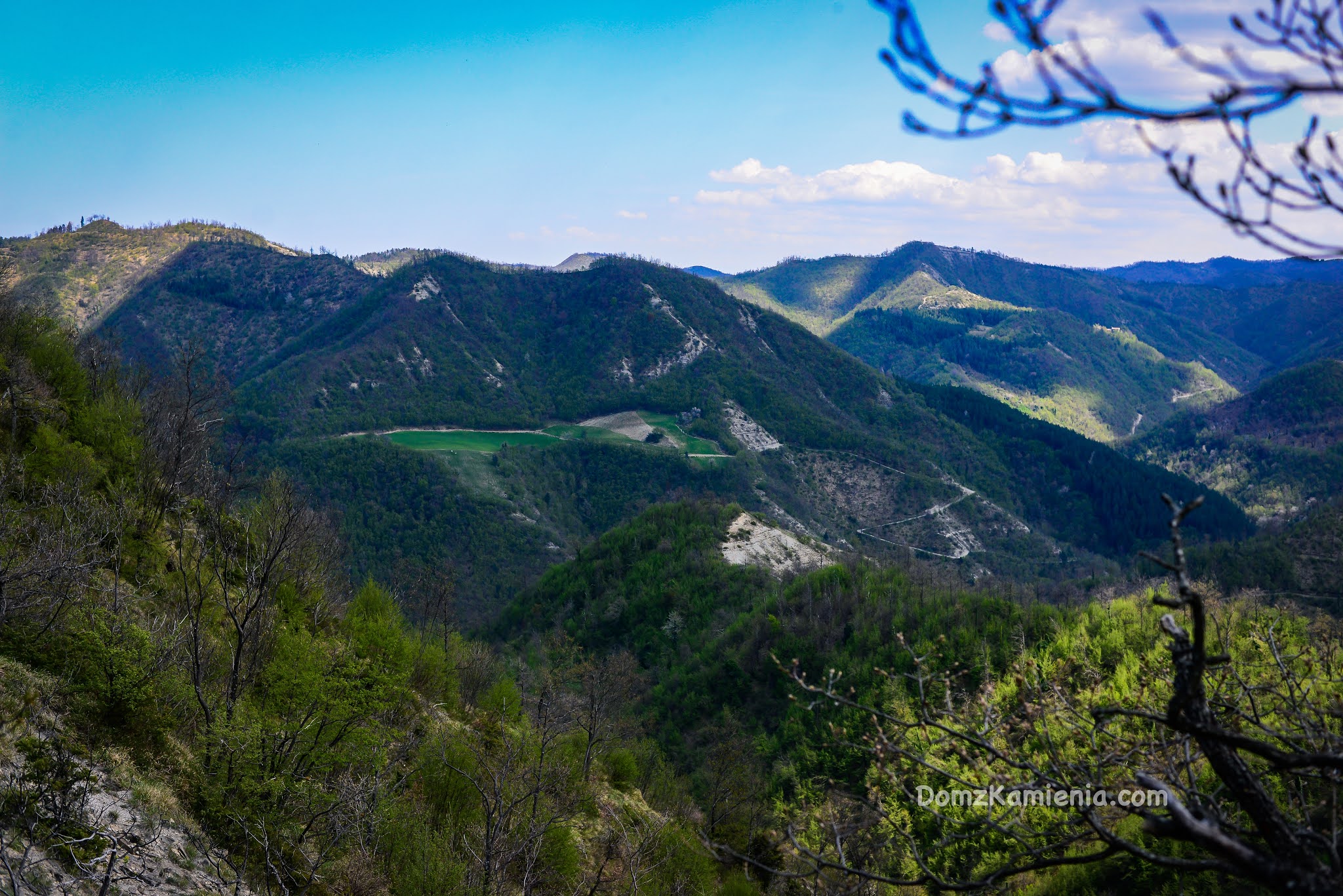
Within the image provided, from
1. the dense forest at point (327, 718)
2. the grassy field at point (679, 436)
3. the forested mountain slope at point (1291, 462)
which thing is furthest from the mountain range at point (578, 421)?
the dense forest at point (327, 718)

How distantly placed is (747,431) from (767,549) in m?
74.6

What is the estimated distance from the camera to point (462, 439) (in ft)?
455

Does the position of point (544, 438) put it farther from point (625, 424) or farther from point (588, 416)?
point (625, 424)

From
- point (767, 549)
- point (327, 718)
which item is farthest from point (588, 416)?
point (327, 718)

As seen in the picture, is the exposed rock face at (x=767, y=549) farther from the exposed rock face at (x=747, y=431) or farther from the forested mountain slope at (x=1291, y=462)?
the forested mountain slope at (x=1291, y=462)

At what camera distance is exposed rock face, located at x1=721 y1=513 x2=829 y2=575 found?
250 feet

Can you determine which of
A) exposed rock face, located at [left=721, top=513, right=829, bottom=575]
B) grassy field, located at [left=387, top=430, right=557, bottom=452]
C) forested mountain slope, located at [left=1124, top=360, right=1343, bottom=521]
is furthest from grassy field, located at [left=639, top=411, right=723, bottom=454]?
forested mountain slope, located at [left=1124, top=360, right=1343, bottom=521]

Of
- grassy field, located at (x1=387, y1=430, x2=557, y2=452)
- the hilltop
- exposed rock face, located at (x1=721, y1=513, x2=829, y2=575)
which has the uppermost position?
the hilltop

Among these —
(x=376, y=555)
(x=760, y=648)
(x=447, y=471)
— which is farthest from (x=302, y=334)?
(x=760, y=648)

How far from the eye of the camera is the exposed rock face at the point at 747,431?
150 m

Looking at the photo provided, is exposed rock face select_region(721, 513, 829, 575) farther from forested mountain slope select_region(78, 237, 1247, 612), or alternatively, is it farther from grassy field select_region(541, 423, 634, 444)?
grassy field select_region(541, 423, 634, 444)

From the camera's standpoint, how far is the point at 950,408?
19350 centimetres

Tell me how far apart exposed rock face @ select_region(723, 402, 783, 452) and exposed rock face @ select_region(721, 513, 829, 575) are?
208ft

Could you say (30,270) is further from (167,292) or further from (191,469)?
(191,469)
